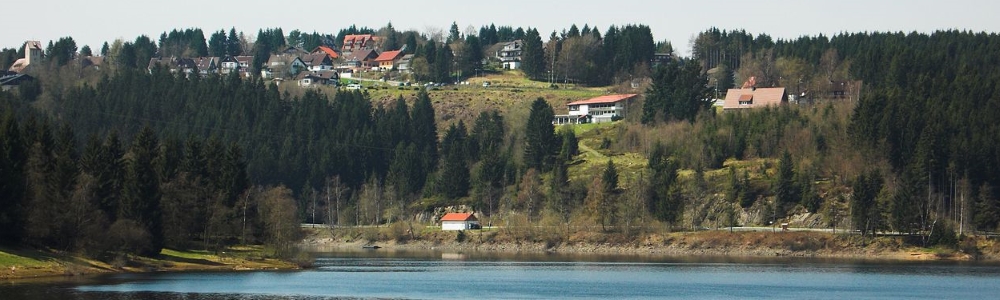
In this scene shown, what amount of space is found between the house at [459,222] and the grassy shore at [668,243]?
157cm

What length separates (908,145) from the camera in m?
163

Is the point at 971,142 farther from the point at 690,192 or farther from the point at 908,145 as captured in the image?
the point at 690,192

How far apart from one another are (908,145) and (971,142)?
7053mm

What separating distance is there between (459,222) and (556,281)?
74399 mm

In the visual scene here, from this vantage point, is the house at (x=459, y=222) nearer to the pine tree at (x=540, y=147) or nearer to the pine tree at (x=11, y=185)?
the pine tree at (x=540, y=147)

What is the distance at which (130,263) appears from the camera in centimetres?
9938

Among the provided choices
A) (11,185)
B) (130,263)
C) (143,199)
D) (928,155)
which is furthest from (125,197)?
(928,155)

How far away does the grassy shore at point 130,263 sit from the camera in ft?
282

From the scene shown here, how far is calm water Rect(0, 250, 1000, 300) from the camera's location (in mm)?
84000

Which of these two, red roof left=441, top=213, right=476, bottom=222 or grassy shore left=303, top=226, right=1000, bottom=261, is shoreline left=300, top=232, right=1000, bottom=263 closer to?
grassy shore left=303, top=226, right=1000, bottom=261

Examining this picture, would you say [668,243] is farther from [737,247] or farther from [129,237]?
[129,237]

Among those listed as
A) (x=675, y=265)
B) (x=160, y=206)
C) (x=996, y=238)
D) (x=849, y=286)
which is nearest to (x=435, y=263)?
(x=675, y=265)

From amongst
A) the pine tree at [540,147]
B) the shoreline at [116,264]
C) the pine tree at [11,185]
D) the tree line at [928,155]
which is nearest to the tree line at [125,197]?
the pine tree at [11,185]

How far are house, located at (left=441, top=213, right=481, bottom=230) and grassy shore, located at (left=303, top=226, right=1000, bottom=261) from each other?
157 centimetres
